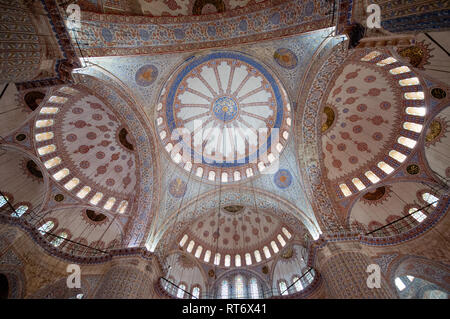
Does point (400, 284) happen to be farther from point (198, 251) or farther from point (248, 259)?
point (198, 251)

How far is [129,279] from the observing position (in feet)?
27.9

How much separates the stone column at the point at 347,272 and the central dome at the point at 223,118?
18.9 feet

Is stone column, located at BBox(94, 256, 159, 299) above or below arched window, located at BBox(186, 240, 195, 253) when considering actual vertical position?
below

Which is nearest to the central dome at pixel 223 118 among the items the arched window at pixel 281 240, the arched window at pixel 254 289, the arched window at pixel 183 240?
the arched window at pixel 183 240

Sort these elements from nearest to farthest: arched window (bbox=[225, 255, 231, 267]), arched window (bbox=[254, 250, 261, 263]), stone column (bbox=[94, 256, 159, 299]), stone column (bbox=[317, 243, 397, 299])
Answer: stone column (bbox=[317, 243, 397, 299])
stone column (bbox=[94, 256, 159, 299])
arched window (bbox=[254, 250, 261, 263])
arched window (bbox=[225, 255, 231, 267])

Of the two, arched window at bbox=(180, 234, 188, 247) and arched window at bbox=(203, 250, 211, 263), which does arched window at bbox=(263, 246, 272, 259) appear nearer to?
arched window at bbox=(203, 250, 211, 263)

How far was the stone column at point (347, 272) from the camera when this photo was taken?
7.19m

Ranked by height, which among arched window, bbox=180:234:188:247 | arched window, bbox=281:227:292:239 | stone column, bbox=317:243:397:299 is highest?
arched window, bbox=281:227:292:239

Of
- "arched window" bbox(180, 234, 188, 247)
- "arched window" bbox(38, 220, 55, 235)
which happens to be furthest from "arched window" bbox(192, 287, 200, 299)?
"arched window" bbox(38, 220, 55, 235)

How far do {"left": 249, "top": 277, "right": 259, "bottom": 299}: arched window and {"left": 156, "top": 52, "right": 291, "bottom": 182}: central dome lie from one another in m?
7.44

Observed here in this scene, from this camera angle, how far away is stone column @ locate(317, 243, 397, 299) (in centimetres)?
719

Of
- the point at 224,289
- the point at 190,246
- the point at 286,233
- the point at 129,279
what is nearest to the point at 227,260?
the point at 224,289

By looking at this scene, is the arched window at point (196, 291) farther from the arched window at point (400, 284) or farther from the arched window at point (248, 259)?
the arched window at point (400, 284)
